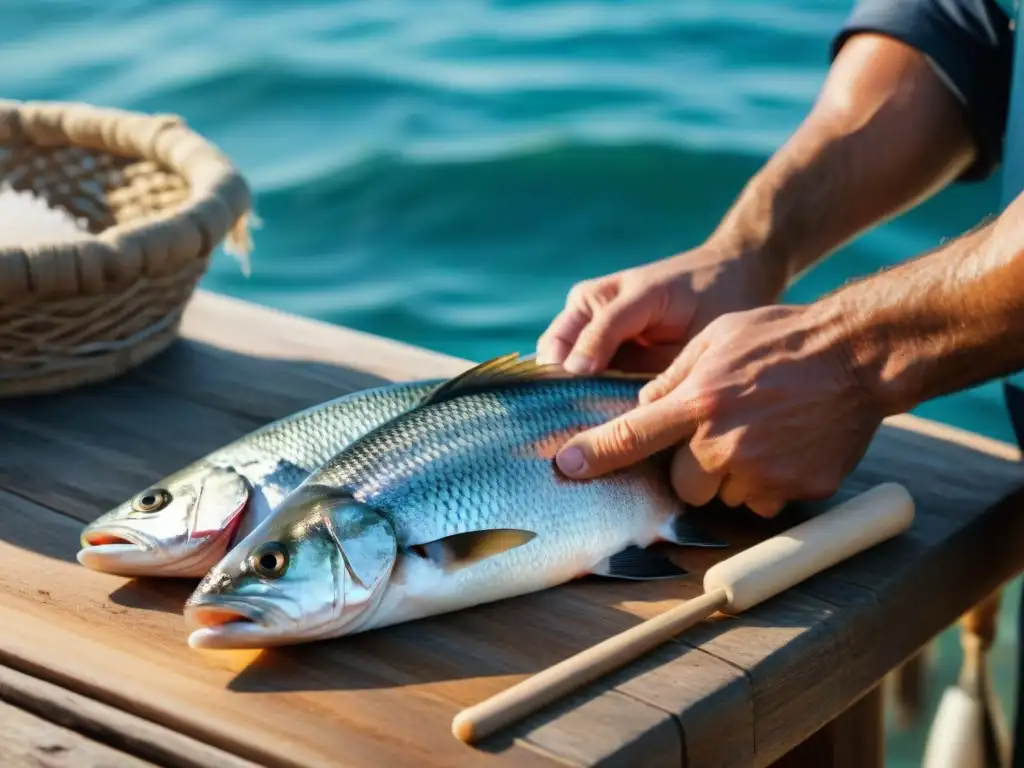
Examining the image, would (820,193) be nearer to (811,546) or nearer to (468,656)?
(811,546)

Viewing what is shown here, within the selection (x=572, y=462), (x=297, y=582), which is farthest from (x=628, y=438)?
(x=297, y=582)

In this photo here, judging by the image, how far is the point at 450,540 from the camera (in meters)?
1.52

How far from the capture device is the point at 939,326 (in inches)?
67.7

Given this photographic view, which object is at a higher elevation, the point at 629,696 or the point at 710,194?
the point at 629,696

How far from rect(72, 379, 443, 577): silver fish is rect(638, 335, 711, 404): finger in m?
0.28

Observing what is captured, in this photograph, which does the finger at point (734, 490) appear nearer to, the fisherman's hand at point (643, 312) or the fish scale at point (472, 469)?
the fish scale at point (472, 469)

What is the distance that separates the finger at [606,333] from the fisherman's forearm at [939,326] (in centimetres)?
31

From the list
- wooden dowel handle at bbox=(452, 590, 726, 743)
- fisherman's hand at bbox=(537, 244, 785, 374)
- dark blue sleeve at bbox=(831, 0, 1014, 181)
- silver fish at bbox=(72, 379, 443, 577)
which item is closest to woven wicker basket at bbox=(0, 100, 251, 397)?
silver fish at bbox=(72, 379, 443, 577)

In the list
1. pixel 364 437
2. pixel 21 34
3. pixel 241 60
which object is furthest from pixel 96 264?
pixel 21 34

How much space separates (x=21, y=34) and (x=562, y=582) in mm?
6362

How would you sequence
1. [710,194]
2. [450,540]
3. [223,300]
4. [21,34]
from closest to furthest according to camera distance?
[450,540], [223,300], [710,194], [21,34]

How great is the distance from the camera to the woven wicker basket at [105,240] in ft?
6.58

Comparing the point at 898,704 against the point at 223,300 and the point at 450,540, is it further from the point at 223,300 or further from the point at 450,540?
the point at 450,540

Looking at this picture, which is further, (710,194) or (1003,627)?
(710,194)
